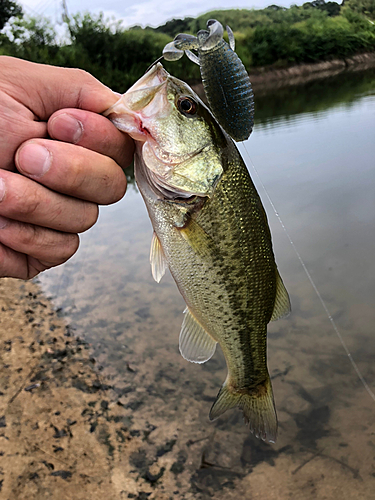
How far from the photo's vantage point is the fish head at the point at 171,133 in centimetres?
167

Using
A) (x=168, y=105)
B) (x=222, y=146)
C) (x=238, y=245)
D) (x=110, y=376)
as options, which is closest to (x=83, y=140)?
(x=168, y=105)

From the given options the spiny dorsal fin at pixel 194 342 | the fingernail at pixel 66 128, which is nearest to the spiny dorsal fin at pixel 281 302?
the spiny dorsal fin at pixel 194 342

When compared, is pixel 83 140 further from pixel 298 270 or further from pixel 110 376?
pixel 298 270

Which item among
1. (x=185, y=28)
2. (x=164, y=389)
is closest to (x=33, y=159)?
(x=164, y=389)

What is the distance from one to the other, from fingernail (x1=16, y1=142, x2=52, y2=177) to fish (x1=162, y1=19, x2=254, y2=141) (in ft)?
1.88

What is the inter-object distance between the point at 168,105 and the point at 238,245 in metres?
0.69

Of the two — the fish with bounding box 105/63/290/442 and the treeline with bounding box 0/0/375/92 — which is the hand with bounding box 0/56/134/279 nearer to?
the fish with bounding box 105/63/290/442

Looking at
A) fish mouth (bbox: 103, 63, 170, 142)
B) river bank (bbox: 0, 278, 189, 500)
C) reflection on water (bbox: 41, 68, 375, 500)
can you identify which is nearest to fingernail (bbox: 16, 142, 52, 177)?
fish mouth (bbox: 103, 63, 170, 142)

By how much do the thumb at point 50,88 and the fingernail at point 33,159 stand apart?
214 mm

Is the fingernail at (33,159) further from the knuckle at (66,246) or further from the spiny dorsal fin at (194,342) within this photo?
the spiny dorsal fin at (194,342)

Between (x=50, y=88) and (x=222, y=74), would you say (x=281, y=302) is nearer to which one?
(x=222, y=74)

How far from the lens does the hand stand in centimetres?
157

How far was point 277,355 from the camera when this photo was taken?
4.66 m

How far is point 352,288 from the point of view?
19.2 ft
